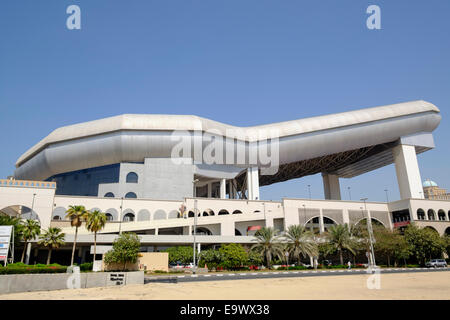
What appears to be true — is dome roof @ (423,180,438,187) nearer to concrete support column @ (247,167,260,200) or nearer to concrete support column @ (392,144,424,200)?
concrete support column @ (392,144,424,200)

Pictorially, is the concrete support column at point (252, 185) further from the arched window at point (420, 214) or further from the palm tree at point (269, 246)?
the arched window at point (420, 214)

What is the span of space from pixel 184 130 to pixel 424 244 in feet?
136

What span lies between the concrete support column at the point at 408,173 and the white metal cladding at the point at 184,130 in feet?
11.1

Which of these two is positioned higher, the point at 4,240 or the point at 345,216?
the point at 345,216

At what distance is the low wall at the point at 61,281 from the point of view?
19.9 m

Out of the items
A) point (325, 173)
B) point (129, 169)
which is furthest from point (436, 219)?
point (129, 169)

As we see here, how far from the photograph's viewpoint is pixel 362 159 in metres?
77.9

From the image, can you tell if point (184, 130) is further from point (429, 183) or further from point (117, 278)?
point (429, 183)

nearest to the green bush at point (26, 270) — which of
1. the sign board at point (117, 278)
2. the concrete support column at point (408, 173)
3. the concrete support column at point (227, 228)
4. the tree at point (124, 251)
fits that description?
the sign board at point (117, 278)

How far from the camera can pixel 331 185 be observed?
284 feet

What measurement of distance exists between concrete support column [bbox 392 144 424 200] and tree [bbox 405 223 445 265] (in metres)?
16.4

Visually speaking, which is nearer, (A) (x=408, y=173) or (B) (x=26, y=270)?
(B) (x=26, y=270)

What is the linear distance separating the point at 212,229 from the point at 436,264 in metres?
33.2

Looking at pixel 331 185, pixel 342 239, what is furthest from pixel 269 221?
pixel 331 185
